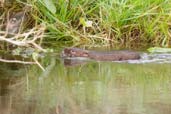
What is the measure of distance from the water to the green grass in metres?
0.77

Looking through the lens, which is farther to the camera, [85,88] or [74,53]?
[74,53]

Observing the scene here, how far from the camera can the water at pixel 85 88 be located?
9.73ft

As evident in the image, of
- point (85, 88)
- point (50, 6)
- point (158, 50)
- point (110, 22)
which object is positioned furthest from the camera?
point (110, 22)

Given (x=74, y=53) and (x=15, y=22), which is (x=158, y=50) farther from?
(x=15, y=22)

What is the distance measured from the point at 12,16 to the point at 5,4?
0.14 m

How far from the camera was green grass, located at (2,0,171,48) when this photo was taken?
5203mm

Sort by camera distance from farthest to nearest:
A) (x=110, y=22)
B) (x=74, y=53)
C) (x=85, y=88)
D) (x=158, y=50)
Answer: (x=110, y=22), (x=158, y=50), (x=74, y=53), (x=85, y=88)

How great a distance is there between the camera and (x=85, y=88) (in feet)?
11.3

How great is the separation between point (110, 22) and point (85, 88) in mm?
1924

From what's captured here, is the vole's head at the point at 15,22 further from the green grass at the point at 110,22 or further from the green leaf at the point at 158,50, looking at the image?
the green leaf at the point at 158,50

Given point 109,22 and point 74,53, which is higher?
point 109,22

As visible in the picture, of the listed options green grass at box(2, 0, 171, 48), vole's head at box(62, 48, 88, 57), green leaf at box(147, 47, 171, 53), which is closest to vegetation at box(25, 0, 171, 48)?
green grass at box(2, 0, 171, 48)

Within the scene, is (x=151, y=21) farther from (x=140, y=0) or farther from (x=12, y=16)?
(x=12, y=16)

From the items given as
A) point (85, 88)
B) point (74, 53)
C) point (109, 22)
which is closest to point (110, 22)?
point (109, 22)
